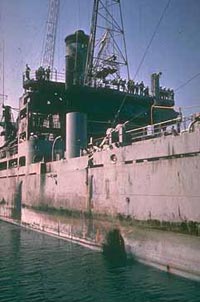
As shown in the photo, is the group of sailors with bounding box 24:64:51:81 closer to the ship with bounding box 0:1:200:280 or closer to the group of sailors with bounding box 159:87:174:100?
the ship with bounding box 0:1:200:280

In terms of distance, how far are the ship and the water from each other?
0.85m

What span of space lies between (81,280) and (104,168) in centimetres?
645

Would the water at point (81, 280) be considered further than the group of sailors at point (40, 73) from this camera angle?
No

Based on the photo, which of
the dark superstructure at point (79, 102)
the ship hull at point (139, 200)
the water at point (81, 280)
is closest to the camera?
the water at point (81, 280)

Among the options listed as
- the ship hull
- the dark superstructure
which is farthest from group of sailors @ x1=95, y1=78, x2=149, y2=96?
the ship hull

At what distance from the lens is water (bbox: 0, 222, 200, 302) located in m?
9.62

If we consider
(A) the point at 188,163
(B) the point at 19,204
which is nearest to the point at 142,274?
(A) the point at 188,163

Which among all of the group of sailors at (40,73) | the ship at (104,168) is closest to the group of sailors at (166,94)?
the ship at (104,168)

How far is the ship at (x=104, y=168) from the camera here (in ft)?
38.6

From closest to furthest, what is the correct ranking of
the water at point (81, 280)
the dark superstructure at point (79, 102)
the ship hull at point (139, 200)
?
1. the water at point (81, 280)
2. the ship hull at point (139, 200)
3. the dark superstructure at point (79, 102)

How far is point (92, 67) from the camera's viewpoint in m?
33.0

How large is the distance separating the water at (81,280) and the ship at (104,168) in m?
0.85

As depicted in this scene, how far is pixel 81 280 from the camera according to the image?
36.6 feet

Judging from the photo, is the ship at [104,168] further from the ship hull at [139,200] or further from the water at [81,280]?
the water at [81,280]
